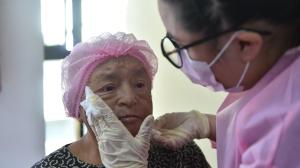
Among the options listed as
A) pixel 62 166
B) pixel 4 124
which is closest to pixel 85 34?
pixel 4 124

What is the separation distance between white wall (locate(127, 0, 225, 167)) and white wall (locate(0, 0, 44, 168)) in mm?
611

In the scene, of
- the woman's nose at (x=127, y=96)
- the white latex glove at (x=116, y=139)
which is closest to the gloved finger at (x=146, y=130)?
the white latex glove at (x=116, y=139)

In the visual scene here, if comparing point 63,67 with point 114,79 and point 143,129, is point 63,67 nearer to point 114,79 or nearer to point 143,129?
point 114,79

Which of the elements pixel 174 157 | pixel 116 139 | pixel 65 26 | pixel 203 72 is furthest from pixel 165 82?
pixel 203 72

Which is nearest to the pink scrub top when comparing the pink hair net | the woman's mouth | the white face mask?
the white face mask

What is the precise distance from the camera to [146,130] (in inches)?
53.6

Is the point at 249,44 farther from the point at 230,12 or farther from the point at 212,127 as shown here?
the point at 212,127

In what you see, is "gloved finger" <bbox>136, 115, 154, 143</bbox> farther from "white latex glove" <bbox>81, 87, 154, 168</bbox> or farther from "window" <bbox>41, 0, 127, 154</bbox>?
"window" <bbox>41, 0, 127, 154</bbox>

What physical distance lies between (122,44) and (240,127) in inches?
28.8

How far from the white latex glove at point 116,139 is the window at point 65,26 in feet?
3.37

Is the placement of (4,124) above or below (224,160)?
below

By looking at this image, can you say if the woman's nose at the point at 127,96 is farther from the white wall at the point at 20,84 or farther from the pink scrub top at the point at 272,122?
the white wall at the point at 20,84

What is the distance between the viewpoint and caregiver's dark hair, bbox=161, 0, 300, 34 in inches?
29.6

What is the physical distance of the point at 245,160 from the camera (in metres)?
0.82
